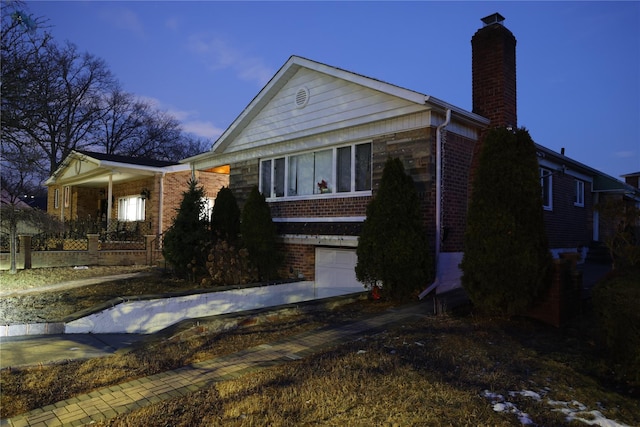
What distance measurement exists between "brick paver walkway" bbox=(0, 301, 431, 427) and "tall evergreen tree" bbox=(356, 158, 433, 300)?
1865 mm

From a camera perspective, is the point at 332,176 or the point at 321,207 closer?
the point at 332,176

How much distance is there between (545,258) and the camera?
20.5 feet

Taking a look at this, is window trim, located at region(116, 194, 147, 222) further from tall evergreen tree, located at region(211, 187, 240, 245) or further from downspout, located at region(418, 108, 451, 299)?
downspout, located at region(418, 108, 451, 299)

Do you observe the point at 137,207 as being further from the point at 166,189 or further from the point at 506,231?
the point at 506,231

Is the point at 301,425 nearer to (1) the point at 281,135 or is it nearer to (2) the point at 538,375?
(2) the point at 538,375

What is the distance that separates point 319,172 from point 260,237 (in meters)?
2.16

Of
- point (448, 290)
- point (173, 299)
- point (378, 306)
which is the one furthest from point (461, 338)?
point (173, 299)

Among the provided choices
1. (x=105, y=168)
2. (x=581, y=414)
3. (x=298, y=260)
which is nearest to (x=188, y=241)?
(x=298, y=260)

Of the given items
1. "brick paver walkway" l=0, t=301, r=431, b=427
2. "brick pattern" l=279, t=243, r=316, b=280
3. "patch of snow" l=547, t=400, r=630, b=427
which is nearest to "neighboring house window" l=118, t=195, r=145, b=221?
"brick pattern" l=279, t=243, r=316, b=280

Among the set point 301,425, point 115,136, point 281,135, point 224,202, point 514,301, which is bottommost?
point 301,425

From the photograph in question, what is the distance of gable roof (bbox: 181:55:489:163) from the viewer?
8.47 meters

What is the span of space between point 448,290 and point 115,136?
4219 centimetres

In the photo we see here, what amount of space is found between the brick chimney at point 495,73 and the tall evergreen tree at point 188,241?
7.18 meters

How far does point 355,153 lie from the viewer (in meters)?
10.1
